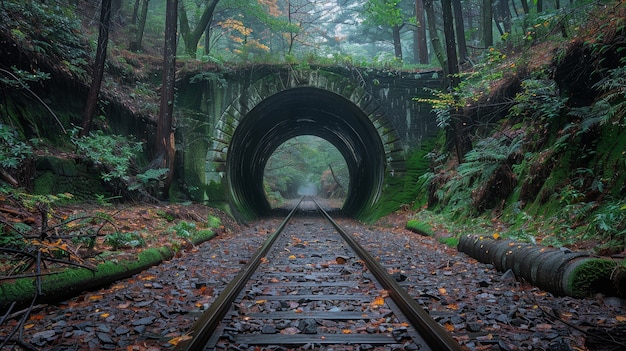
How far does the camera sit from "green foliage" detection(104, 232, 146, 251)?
18.3ft

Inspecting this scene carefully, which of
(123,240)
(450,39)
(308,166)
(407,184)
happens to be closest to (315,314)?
(123,240)

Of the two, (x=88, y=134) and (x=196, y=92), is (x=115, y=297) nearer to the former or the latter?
(x=88, y=134)

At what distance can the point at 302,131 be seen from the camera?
72.0 ft

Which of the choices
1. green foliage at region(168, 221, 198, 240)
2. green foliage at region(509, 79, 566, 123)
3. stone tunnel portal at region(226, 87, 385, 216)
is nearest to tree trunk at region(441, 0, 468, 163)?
green foliage at region(509, 79, 566, 123)

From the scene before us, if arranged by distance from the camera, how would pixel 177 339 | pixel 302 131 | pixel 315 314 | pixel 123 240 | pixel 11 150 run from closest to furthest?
pixel 177 339, pixel 315 314, pixel 123 240, pixel 11 150, pixel 302 131

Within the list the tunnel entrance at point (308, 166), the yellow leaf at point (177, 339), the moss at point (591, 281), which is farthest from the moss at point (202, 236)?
the tunnel entrance at point (308, 166)

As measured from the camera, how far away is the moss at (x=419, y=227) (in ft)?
28.8

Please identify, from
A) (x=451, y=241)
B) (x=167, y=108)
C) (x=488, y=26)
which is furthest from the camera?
(x=488, y=26)

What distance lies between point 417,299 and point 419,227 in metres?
5.73

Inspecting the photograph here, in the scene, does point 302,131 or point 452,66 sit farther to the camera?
point 302,131

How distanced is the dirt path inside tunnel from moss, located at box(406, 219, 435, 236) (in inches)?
123

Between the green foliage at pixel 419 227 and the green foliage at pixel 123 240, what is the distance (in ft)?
18.9

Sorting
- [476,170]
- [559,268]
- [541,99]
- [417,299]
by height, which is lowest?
[417,299]

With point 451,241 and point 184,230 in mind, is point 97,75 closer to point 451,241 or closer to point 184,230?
point 184,230
